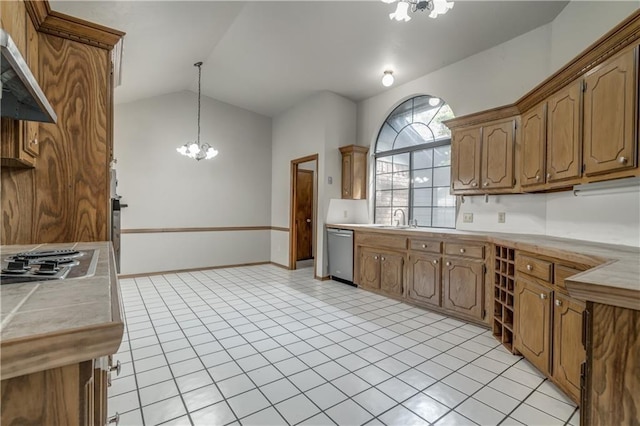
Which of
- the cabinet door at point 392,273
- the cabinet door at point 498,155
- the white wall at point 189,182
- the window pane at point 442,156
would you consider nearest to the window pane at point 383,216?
the cabinet door at point 392,273

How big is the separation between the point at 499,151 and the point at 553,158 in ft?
2.26

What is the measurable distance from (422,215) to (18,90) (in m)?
4.24

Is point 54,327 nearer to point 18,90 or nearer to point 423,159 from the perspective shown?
point 18,90

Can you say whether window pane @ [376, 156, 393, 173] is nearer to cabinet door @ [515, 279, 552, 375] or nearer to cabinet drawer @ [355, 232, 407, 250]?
cabinet drawer @ [355, 232, 407, 250]

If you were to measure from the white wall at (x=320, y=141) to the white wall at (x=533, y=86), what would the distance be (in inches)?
43.5

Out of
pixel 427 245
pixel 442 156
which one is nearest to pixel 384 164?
pixel 442 156

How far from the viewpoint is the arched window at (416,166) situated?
4125 millimetres

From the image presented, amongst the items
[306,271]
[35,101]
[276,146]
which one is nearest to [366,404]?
[35,101]

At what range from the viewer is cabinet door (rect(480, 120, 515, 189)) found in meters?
3.04

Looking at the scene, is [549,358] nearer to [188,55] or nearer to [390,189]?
[390,189]

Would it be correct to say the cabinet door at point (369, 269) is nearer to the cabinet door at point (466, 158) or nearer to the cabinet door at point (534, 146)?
the cabinet door at point (466, 158)

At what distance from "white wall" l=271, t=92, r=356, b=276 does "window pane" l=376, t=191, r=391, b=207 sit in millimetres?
688

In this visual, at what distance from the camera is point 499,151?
123 inches

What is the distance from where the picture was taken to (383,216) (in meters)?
5.04
